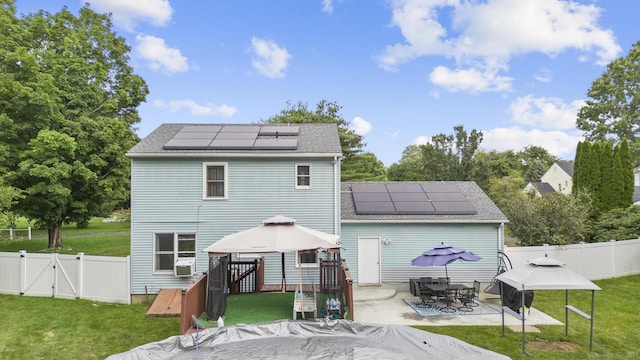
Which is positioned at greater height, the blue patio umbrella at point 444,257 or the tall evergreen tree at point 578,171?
the tall evergreen tree at point 578,171

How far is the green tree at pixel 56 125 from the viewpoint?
1466 cm

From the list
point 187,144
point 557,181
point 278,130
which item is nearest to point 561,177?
point 557,181

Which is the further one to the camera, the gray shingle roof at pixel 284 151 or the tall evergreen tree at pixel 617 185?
the tall evergreen tree at pixel 617 185

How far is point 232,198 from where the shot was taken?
11.7 m

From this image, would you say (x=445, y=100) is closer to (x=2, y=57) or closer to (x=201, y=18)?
(x=201, y=18)

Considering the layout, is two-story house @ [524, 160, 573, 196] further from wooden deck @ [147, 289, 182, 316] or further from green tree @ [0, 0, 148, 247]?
green tree @ [0, 0, 148, 247]

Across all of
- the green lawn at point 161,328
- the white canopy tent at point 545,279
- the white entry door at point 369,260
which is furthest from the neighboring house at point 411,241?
the white canopy tent at point 545,279

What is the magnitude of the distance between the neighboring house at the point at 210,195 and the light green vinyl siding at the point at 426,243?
181cm

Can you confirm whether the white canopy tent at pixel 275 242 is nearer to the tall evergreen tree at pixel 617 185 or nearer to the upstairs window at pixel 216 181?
the upstairs window at pixel 216 181

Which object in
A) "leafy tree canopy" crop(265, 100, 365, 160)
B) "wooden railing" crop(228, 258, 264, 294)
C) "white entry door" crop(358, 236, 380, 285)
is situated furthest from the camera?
"leafy tree canopy" crop(265, 100, 365, 160)

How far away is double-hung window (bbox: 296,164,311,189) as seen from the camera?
1186cm

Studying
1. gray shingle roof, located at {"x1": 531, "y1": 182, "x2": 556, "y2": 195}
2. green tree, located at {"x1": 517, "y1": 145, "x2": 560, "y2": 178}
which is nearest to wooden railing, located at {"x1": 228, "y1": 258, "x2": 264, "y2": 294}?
gray shingle roof, located at {"x1": 531, "y1": 182, "x2": 556, "y2": 195}

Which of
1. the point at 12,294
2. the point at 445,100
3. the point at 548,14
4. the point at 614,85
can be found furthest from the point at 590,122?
the point at 12,294

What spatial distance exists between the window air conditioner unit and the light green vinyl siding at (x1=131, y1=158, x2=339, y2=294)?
1.19 feet
